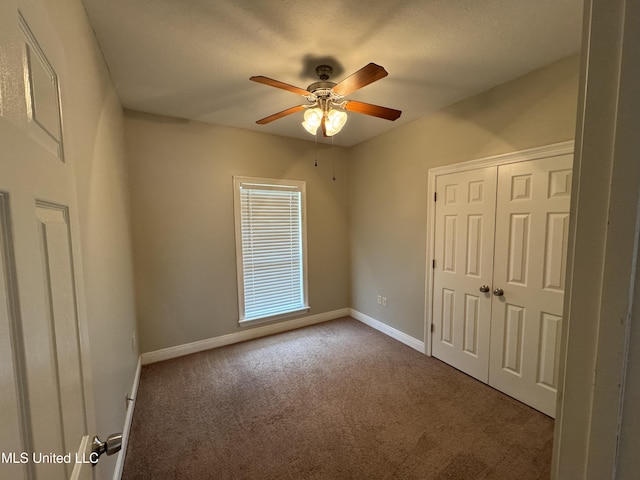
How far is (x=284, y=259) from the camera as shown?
360 centimetres

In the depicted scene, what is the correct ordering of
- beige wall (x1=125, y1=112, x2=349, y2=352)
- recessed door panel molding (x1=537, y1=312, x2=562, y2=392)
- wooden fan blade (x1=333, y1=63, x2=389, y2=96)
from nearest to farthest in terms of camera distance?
wooden fan blade (x1=333, y1=63, x2=389, y2=96) → recessed door panel molding (x1=537, y1=312, x2=562, y2=392) → beige wall (x1=125, y1=112, x2=349, y2=352)

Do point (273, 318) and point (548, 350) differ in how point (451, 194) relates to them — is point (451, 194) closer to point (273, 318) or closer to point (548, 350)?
point (548, 350)

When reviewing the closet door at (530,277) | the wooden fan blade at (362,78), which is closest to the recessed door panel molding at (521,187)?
the closet door at (530,277)

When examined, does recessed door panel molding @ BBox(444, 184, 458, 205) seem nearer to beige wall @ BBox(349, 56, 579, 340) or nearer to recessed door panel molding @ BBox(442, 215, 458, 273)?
recessed door panel molding @ BBox(442, 215, 458, 273)

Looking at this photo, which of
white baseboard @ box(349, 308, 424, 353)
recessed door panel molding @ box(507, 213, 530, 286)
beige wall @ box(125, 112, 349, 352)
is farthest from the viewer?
white baseboard @ box(349, 308, 424, 353)

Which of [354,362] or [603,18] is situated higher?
[603,18]

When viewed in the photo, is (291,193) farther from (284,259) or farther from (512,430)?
(512,430)

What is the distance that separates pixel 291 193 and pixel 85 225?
247 centimetres

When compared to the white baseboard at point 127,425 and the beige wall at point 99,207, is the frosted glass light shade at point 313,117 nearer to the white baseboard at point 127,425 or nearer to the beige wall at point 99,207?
the beige wall at point 99,207

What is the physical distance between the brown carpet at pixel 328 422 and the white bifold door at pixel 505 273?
245 millimetres

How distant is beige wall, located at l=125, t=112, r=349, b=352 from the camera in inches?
108

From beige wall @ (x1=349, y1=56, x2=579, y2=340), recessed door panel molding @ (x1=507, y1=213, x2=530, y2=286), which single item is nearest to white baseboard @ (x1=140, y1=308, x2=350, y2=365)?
beige wall @ (x1=349, y1=56, x2=579, y2=340)

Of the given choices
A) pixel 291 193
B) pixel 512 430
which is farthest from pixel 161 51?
pixel 512 430

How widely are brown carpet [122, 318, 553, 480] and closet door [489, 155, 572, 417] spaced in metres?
0.25
